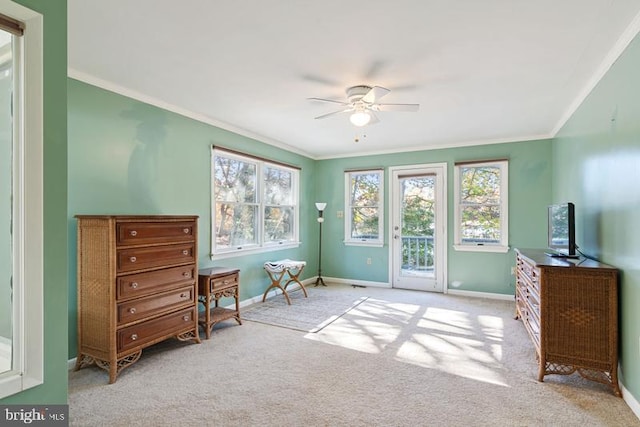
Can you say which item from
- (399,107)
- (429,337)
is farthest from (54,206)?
(429,337)

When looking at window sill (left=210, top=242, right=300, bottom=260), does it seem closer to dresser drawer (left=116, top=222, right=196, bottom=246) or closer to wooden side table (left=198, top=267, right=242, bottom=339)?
wooden side table (left=198, top=267, right=242, bottom=339)

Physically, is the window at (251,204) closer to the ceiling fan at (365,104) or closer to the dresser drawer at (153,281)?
the dresser drawer at (153,281)

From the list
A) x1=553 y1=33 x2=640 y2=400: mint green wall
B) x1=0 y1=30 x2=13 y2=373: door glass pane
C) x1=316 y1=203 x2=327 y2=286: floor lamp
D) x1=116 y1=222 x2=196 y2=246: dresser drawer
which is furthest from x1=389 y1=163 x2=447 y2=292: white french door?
x1=0 y1=30 x2=13 y2=373: door glass pane

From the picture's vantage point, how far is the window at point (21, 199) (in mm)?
1350

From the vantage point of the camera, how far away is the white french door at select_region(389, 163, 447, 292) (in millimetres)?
5488

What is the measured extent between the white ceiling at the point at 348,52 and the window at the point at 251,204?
890 mm

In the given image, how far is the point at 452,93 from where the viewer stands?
3227 mm

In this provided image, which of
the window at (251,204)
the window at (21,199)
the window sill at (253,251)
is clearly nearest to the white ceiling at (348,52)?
the window at (21,199)

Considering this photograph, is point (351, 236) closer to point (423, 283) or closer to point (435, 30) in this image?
point (423, 283)

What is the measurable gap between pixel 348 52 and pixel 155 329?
9.04 ft

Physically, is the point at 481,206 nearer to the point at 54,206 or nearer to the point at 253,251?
the point at 253,251

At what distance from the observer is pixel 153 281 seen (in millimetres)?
2865

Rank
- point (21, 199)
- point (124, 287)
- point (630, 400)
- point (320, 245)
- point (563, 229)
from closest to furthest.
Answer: point (21, 199)
point (630, 400)
point (124, 287)
point (563, 229)
point (320, 245)

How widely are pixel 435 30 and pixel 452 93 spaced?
1209 mm
